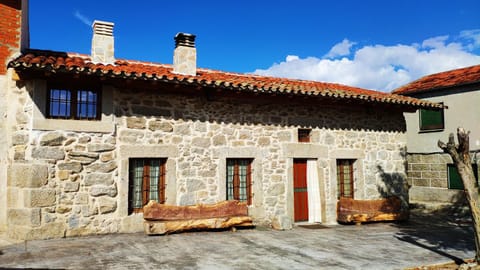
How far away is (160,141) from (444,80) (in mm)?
12620

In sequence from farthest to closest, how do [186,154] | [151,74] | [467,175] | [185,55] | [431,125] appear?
[431,125] → [185,55] → [186,154] → [151,74] → [467,175]

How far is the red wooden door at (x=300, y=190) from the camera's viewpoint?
32.0 feet

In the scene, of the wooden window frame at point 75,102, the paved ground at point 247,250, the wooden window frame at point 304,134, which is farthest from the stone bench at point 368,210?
the wooden window frame at point 75,102

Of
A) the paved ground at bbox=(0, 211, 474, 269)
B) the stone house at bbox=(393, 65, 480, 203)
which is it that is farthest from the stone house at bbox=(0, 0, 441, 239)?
the stone house at bbox=(393, 65, 480, 203)

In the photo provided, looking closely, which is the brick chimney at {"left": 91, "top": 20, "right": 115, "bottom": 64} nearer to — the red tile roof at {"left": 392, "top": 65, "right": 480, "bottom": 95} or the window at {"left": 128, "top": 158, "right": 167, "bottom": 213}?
the window at {"left": 128, "top": 158, "right": 167, "bottom": 213}

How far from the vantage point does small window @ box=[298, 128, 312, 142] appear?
9859 millimetres

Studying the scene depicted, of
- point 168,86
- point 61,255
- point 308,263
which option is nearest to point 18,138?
point 61,255

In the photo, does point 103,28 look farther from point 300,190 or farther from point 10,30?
point 300,190

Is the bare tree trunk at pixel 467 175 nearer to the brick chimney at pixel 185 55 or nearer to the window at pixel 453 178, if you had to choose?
the brick chimney at pixel 185 55

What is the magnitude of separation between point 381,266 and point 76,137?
19.3ft

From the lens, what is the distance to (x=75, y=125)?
23.9 feet

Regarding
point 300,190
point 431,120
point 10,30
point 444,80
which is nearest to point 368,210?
point 300,190

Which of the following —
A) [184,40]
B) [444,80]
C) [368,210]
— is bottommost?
[368,210]

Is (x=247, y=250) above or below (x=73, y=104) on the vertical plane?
below
